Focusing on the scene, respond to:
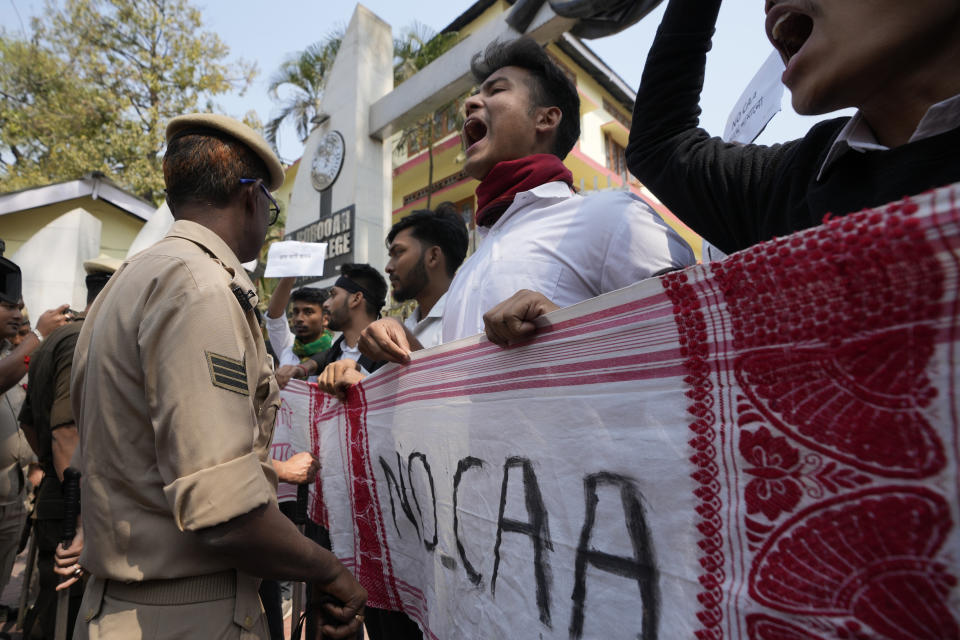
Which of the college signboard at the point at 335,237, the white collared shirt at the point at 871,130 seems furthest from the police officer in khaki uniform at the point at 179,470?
the college signboard at the point at 335,237

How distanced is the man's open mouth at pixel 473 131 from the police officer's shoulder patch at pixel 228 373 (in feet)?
3.91

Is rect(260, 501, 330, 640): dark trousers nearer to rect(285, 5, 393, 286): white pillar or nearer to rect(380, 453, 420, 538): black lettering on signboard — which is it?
rect(380, 453, 420, 538): black lettering on signboard

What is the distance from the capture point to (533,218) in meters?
1.65

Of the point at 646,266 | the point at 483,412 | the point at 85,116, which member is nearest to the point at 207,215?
the point at 483,412

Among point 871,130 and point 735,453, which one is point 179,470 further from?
point 871,130

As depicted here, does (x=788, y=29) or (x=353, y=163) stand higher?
(x=353, y=163)

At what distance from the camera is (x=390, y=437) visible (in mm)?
1844

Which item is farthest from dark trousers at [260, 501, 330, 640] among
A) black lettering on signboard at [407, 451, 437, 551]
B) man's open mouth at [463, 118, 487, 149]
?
man's open mouth at [463, 118, 487, 149]

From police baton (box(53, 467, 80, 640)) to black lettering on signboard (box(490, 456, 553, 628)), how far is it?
1.67 metres

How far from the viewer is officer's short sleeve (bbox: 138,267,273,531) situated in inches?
45.1

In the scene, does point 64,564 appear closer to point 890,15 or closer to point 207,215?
point 207,215

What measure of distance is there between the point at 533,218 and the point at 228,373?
93 centimetres

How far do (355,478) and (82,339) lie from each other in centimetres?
101

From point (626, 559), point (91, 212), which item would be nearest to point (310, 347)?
point (626, 559)
